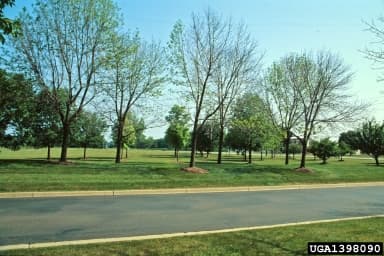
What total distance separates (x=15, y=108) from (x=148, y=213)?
19.5 m

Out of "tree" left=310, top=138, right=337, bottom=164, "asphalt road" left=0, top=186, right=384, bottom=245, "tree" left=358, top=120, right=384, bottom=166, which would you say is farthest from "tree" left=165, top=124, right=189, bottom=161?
"asphalt road" left=0, top=186, right=384, bottom=245

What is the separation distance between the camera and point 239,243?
6316 mm

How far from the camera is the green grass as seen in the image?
5.64 meters

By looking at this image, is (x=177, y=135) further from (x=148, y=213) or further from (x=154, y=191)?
(x=148, y=213)

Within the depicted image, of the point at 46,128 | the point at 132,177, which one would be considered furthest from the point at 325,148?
the point at 132,177

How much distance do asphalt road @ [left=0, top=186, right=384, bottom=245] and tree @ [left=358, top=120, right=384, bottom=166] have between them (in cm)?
2959

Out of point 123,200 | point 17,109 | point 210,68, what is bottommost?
point 123,200

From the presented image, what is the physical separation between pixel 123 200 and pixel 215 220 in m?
4.47

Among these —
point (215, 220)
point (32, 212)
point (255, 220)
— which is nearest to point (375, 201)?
point (255, 220)

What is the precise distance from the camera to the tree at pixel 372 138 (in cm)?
4109

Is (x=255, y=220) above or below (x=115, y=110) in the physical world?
below

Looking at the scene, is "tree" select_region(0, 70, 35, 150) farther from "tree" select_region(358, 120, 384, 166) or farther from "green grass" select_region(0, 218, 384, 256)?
"tree" select_region(358, 120, 384, 166)

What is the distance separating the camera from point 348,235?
7.04 meters

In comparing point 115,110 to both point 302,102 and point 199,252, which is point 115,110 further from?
point 199,252
